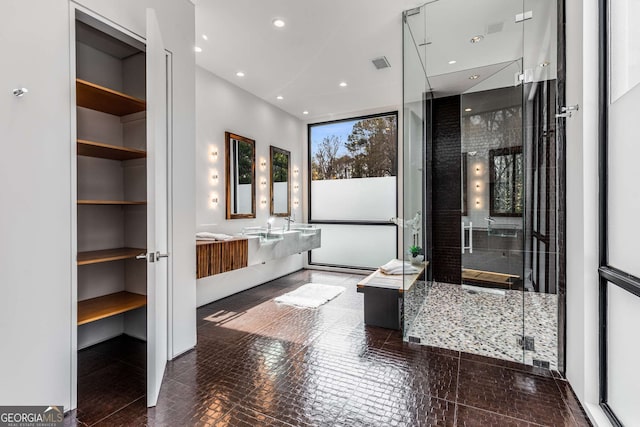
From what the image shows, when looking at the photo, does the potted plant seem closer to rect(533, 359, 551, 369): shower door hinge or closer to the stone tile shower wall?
the stone tile shower wall

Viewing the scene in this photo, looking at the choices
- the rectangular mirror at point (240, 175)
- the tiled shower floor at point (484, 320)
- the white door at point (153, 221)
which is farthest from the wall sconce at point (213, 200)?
the tiled shower floor at point (484, 320)

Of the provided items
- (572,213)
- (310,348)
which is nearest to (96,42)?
(310,348)

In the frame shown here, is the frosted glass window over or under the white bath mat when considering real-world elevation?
over

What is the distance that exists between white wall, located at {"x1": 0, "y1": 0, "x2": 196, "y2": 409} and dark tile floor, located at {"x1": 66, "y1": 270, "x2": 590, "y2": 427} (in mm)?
407

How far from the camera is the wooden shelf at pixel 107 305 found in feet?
7.35

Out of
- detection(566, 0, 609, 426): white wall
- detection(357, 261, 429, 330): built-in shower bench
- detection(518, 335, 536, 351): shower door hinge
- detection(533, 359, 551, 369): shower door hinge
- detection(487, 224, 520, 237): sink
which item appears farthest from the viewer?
detection(357, 261, 429, 330): built-in shower bench

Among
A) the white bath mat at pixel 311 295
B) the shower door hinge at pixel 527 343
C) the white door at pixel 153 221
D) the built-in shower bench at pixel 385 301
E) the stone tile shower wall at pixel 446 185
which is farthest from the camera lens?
the stone tile shower wall at pixel 446 185

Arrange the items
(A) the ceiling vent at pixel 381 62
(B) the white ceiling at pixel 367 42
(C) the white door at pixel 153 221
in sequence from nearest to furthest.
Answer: (C) the white door at pixel 153 221
(B) the white ceiling at pixel 367 42
(A) the ceiling vent at pixel 381 62

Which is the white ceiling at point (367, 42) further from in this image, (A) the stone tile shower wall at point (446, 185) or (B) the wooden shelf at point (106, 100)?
(B) the wooden shelf at point (106, 100)

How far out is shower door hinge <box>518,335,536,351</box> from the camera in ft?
8.21

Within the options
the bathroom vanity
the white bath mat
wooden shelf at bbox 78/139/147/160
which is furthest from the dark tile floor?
wooden shelf at bbox 78/139/147/160

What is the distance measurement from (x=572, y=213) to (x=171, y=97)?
3087 mm

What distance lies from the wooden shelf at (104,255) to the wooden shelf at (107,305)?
1.11 feet

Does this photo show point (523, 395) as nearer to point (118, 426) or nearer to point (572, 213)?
point (572, 213)
